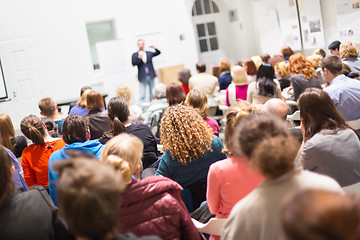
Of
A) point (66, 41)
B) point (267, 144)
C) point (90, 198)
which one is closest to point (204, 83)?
point (66, 41)

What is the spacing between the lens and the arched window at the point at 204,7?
12977mm

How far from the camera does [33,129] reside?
3826 mm

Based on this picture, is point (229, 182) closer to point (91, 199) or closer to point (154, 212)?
point (154, 212)

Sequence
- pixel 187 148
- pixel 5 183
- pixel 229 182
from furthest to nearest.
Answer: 1. pixel 187 148
2. pixel 229 182
3. pixel 5 183

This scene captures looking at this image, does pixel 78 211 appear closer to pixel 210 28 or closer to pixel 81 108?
pixel 81 108

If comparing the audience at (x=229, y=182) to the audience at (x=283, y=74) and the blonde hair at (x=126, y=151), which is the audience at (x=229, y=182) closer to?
the blonde hair at (x=126, y=151)

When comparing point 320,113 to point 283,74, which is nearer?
point 320,113

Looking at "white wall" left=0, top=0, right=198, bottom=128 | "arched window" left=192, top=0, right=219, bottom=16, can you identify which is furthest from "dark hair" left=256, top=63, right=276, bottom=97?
"arched window" left=192, top=0, right=219, bottom=16

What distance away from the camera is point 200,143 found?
2996 millimetres

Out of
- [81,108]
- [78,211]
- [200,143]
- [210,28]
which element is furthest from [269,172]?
[210,28]

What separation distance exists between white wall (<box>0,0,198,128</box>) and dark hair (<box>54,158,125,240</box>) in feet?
31.4

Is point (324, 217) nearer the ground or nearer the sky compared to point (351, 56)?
nearer the ground

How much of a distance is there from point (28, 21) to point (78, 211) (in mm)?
10547

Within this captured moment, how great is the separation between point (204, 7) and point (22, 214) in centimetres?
1176
